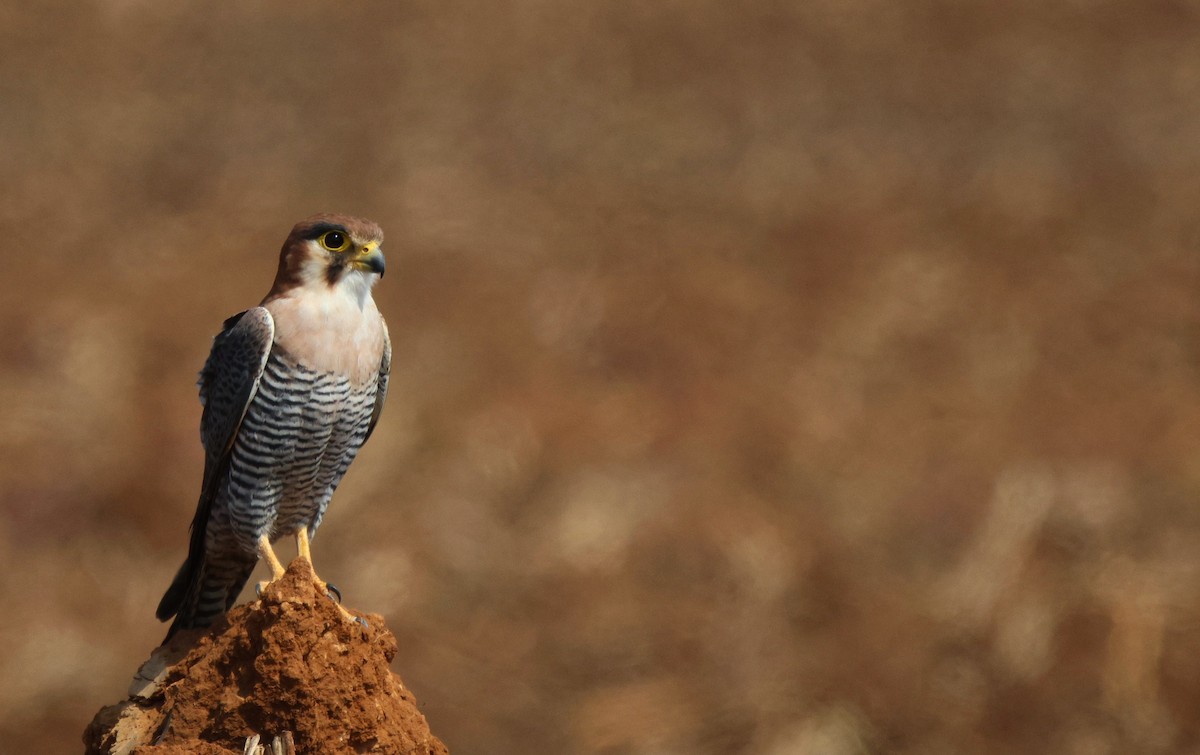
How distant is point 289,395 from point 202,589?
41.0 inches

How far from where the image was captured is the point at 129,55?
19547mm

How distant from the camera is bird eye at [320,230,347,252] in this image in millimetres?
5320

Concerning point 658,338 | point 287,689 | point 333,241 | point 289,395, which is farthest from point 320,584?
point 658,338

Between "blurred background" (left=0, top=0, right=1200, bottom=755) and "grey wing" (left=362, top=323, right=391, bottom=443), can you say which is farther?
"blurred background" (left=0, top=0, right=1200, bottom=755)

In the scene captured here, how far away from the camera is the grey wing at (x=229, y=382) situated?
17.7 feet

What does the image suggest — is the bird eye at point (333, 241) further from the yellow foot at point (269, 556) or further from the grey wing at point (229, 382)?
the yellow foot at point (269, 556)

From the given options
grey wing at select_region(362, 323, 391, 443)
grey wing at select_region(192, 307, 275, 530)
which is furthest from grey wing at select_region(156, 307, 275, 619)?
grey wing at select_region(362, 323, 391, 443)

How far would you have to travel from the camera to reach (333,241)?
17.5 ft

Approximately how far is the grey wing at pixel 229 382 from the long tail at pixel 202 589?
6.4 inches

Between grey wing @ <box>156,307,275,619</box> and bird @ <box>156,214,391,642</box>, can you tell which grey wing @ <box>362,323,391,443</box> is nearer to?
bird @ <box>156,214,391,642</box>

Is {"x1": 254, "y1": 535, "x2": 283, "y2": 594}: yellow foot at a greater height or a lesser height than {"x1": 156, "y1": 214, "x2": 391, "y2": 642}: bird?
lesser

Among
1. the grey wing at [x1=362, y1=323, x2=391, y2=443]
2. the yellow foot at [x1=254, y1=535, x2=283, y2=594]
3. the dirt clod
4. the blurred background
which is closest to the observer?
the dirt clod

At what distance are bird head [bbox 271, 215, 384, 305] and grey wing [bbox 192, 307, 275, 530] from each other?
0.68 feet

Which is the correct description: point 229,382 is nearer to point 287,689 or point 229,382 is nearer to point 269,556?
point 269,556
